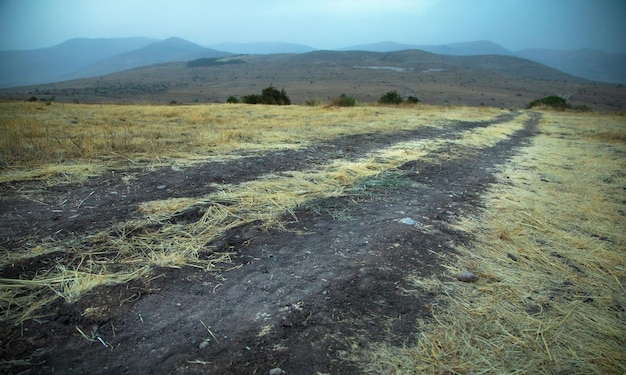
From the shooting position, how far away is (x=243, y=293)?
2.13 m

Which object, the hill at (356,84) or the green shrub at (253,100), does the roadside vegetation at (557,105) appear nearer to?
the hill at (356,84)

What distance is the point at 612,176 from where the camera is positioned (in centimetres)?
596

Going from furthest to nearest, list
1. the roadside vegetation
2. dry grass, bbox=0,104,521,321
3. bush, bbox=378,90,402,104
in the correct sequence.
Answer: the roadside vegetation
bush, bbox=378,90,402,104
dry grass, bbox=0,104,521,321

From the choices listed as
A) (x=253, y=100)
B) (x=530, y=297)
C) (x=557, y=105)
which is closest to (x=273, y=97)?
(x=253, y=100)

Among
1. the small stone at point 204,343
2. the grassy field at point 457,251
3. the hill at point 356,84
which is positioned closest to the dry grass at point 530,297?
the grassy field at point 457,251

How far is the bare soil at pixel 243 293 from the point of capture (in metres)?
1.64

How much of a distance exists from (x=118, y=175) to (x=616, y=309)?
5572 mm

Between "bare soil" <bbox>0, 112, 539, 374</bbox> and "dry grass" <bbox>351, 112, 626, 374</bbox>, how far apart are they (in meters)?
0.16

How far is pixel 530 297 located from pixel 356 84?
81.8 metres

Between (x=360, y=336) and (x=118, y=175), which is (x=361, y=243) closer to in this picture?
(x=360, y=336)

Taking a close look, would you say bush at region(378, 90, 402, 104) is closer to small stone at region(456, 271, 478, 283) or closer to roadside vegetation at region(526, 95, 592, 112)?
roadside vegetation at region(526, 95, 592, 112)

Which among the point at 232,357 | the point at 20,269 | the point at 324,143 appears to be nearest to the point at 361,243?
the point at 232,357

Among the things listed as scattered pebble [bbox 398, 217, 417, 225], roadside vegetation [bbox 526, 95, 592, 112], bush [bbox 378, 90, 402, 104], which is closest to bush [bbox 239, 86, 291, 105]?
bush [bbox 378, 90, 402, 104]

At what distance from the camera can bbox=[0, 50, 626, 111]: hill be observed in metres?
57.2
